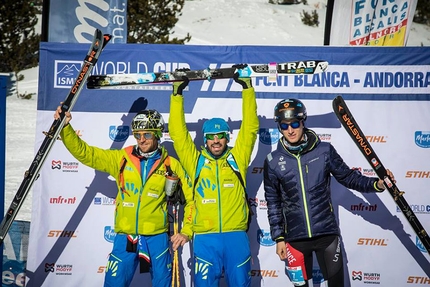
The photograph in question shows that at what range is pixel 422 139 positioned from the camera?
6258mm

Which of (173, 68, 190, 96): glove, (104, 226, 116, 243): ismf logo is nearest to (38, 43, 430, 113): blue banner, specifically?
(173, 68, 190, 96): glove

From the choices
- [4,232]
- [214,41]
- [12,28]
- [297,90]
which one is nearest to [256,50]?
[297,90]

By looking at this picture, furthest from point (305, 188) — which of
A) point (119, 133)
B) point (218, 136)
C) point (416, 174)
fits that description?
point (119, 133)

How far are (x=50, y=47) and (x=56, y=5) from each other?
74 cm

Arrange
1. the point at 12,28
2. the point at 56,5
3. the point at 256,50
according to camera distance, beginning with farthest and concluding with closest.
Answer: the point at 12,28 < the point at 56,5 < the point at 256,50

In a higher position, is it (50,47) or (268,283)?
(50,47)

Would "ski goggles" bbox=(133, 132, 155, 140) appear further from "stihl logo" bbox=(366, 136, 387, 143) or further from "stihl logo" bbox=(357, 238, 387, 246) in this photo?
"stihl logo" bbox=(357, 238, 387, 246)

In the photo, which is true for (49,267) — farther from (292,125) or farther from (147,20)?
(147,20)

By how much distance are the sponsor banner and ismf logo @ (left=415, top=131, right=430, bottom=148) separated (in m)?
1.49

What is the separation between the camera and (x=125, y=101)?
6.42 m

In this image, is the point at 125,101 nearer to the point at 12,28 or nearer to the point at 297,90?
the point at 297,90

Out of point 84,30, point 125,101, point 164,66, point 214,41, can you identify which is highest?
point 214,41

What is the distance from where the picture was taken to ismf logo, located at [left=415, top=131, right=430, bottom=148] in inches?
246

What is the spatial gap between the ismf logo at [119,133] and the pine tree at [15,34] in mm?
17591
